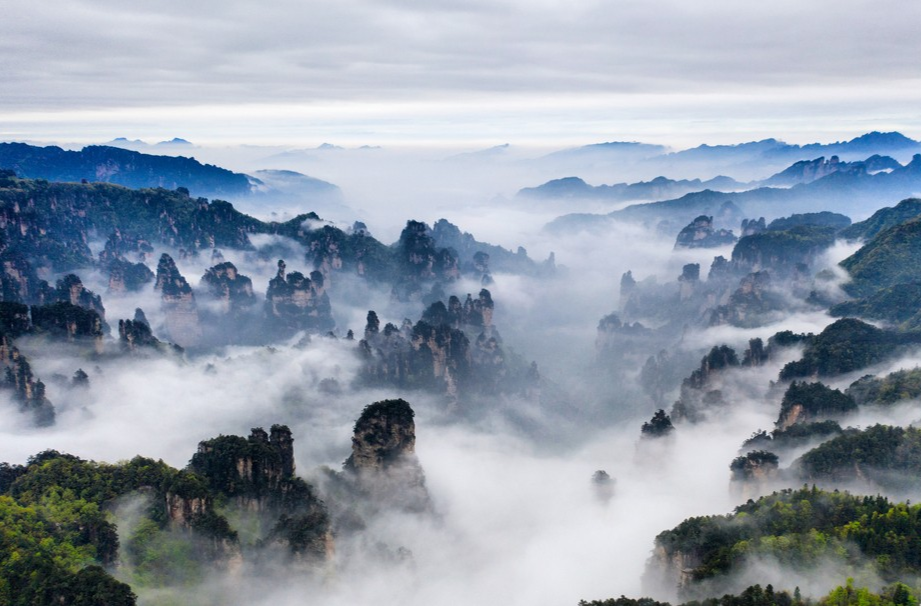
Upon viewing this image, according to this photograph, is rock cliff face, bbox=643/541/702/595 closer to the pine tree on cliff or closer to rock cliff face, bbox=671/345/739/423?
the pine tree on cliff

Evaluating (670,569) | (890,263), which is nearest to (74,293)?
(670,569)

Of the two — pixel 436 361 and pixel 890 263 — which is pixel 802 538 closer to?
pixel 436 361

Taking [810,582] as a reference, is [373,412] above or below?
above

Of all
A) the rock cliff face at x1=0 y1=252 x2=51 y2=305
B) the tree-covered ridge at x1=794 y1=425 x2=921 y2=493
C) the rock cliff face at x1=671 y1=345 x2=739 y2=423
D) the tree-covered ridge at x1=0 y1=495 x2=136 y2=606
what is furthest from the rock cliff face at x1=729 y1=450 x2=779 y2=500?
the rock cliff face at x1=0 y1=252 x2=51 y2=305

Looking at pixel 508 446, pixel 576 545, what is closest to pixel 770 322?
pixel 508 446

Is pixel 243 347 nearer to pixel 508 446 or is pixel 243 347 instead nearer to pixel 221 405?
pixel 221 405
